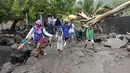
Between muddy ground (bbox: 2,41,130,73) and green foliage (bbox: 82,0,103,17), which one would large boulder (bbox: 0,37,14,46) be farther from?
muddy ground (bbox: 2,41,130,73)

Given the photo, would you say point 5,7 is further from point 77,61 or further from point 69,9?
point 77,61

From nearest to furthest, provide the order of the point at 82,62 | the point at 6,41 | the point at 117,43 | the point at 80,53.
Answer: the point at 82,62 → the point at 80,53 → the point at 117,43 → the point at 6,41

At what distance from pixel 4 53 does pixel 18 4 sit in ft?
27.9

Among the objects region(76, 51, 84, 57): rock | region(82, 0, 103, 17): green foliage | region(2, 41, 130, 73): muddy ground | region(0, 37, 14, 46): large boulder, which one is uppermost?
region(82, 0, 103, 17): green foliage

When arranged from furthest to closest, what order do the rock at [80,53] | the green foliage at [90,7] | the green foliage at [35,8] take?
the green foliage at [90,7]
the green foliage at [35,8]
the rock at [80,53]

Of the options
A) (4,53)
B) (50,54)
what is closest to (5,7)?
(4,53)

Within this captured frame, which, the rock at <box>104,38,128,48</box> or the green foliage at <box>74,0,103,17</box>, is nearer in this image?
the rock at <box>104,38,128,48</box>

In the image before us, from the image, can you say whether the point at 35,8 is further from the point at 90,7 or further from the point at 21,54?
the point at 21,54

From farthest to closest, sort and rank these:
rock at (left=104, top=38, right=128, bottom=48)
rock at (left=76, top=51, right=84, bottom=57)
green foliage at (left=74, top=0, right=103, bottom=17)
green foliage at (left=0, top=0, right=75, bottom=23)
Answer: green foliage at (left=74, top=0, right=103, bottom=17)
green foliage at (left=0, top=0, right=75, bottom=23)
rock at (left=104, top=38, right=128, bottom=48)
rock at (left=76, top=51, right=84, bottom=57)

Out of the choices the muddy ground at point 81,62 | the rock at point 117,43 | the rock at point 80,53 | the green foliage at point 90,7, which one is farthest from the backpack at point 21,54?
the green foliage at point 90,7

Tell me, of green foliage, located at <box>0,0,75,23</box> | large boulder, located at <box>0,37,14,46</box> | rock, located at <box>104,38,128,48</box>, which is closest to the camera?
rock, located at <box>104,38,128,48</box>

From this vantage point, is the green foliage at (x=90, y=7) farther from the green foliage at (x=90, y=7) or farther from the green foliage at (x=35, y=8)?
the green foliage at (x=35, y=8)

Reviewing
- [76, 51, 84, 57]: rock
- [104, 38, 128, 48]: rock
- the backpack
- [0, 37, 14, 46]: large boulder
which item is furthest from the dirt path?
[0, 37, 14, 46]: large boulder

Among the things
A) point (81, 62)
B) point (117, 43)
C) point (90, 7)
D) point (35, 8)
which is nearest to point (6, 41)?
point (35, 8)
